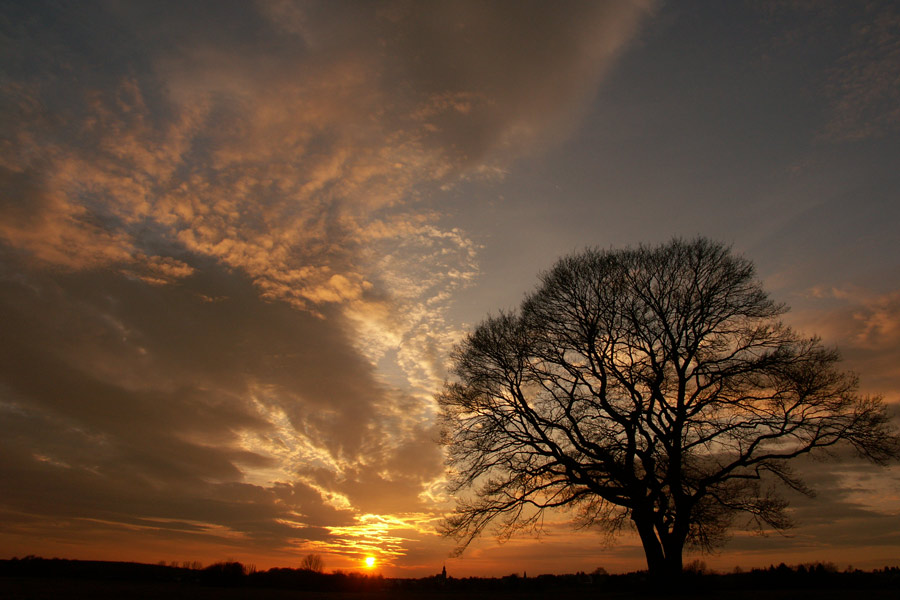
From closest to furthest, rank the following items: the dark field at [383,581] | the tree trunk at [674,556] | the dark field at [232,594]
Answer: the dark field at [232,594], the tree trunk at [674,556], the dark field at [383,581]

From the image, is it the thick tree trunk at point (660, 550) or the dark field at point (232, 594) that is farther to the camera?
the thick tree trunk at point (660, 550)

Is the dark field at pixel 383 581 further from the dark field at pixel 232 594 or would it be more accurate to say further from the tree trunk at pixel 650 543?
the tree trunk at pixel 650 543

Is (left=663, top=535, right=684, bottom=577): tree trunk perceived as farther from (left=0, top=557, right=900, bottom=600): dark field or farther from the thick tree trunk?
(left=0, top=557, right=900, bottom=600): dark field

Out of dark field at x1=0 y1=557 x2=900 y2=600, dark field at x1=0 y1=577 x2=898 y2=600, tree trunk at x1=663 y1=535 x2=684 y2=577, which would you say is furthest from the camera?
dark field at x1=0 y1=557 x2=900 y2=600

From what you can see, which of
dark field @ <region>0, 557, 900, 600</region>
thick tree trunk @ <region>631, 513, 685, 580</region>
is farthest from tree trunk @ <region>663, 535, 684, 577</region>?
dark field @ <region>0, 557, 900, 600</region>

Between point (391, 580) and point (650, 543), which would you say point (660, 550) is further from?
point (391, 580)

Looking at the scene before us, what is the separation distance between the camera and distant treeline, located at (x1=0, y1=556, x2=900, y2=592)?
57.4 ft

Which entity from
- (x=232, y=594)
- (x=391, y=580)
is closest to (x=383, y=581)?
(x=391, y=580)

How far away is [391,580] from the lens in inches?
875

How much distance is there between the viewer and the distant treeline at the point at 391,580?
17500mm

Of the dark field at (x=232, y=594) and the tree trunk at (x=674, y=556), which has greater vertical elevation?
the tree trunk at (x=674, y=556)

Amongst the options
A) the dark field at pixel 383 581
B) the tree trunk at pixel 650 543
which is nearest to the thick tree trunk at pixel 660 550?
the tree trunk at pixel 650 543

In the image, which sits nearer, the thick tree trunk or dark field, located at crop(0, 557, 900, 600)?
the thick tree trunk

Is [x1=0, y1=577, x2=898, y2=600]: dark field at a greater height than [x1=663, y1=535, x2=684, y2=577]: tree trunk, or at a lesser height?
lesser
